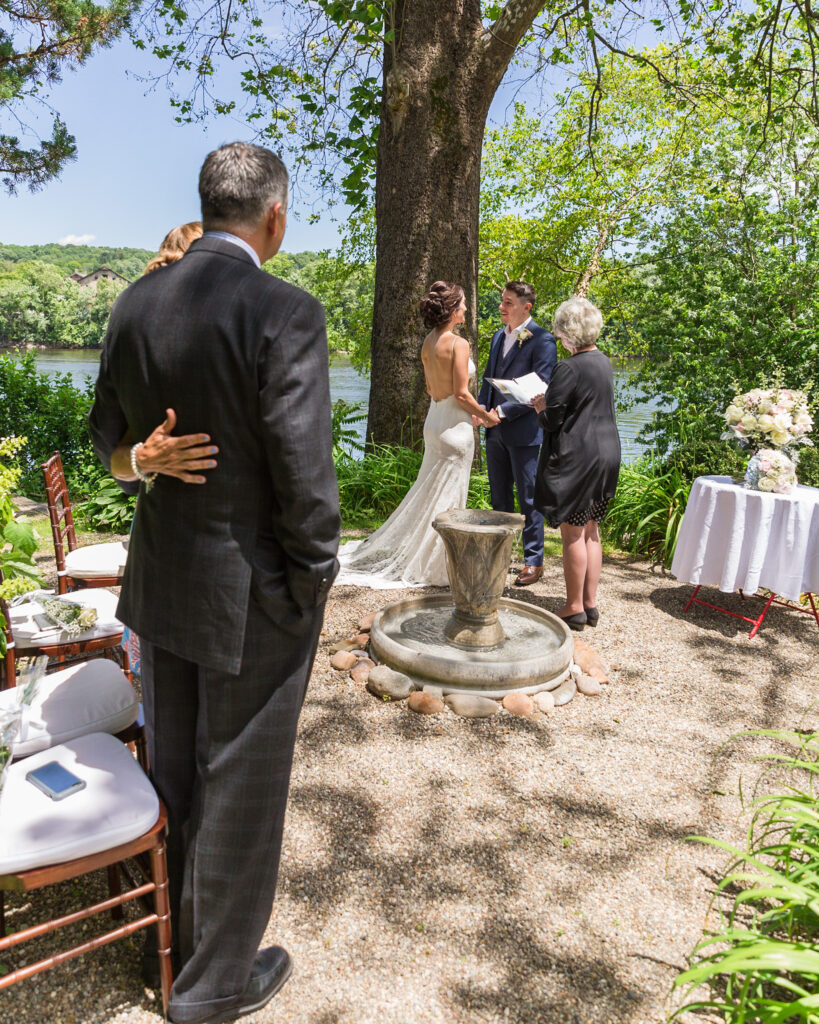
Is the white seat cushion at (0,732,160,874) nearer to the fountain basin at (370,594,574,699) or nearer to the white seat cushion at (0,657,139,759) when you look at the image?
the white seat cushion at (0,657,139,759)

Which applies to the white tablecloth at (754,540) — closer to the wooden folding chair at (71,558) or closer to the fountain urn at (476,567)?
the fountain urn at (476,567)

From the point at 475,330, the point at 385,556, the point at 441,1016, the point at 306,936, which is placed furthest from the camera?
the point at 475,330

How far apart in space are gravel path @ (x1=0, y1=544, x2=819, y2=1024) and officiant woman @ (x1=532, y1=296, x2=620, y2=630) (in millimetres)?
996

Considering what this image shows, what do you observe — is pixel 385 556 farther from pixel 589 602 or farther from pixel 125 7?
pixel 125 7

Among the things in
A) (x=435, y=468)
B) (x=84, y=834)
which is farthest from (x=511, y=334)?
(x=84, y=834)

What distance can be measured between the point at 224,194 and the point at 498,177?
58.5ft

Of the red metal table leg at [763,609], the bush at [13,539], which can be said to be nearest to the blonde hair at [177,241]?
the bush at [13,539]

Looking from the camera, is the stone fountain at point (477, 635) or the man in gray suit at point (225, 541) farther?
the stone fountain at point (477, 635)

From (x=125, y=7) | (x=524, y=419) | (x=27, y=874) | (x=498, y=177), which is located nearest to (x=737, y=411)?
(x=524, y=419)

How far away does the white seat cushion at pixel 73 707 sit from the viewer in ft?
6.93

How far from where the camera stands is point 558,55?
27.8ft

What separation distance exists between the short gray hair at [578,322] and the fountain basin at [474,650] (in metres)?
1.74

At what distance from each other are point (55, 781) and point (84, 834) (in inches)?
8.3

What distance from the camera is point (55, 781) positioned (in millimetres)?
1841
